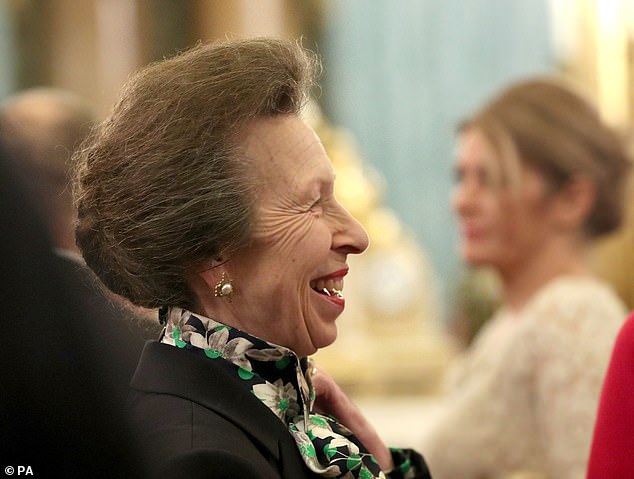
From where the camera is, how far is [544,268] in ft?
13.4

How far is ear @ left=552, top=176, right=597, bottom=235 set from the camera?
4.03 m

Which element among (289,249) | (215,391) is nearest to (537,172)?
(289,249)

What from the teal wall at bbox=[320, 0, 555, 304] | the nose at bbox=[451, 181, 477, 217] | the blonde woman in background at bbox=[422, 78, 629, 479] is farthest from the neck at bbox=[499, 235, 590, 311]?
the teal wall at bbox=[320, 0, 555, 304]

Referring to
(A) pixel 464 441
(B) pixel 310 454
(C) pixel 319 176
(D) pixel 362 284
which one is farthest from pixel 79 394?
(D) pixel 362 284

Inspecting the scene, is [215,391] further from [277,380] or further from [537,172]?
[537,172]

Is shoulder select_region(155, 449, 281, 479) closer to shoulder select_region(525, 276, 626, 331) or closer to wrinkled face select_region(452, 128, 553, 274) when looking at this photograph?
shoulder select_region(525, 276, 626, 331)

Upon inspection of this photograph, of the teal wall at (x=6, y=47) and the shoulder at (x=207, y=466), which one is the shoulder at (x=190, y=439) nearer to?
the shoulder at (x=207, y=466)

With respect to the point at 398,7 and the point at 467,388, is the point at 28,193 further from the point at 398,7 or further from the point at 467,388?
the point at 398,7

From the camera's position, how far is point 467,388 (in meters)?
3.96

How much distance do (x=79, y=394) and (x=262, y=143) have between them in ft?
3.03

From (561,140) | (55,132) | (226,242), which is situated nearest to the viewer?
(226,242)

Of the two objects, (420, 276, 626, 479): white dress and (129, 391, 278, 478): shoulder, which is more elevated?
(420, 276, 626, 479): white dress

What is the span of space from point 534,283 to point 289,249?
7.16 feet

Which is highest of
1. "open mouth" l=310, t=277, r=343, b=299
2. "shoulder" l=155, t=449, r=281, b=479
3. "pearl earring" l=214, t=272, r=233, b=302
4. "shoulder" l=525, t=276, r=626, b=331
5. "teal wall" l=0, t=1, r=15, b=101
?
"teal wall" l=0, t=1, r=15, b=101
